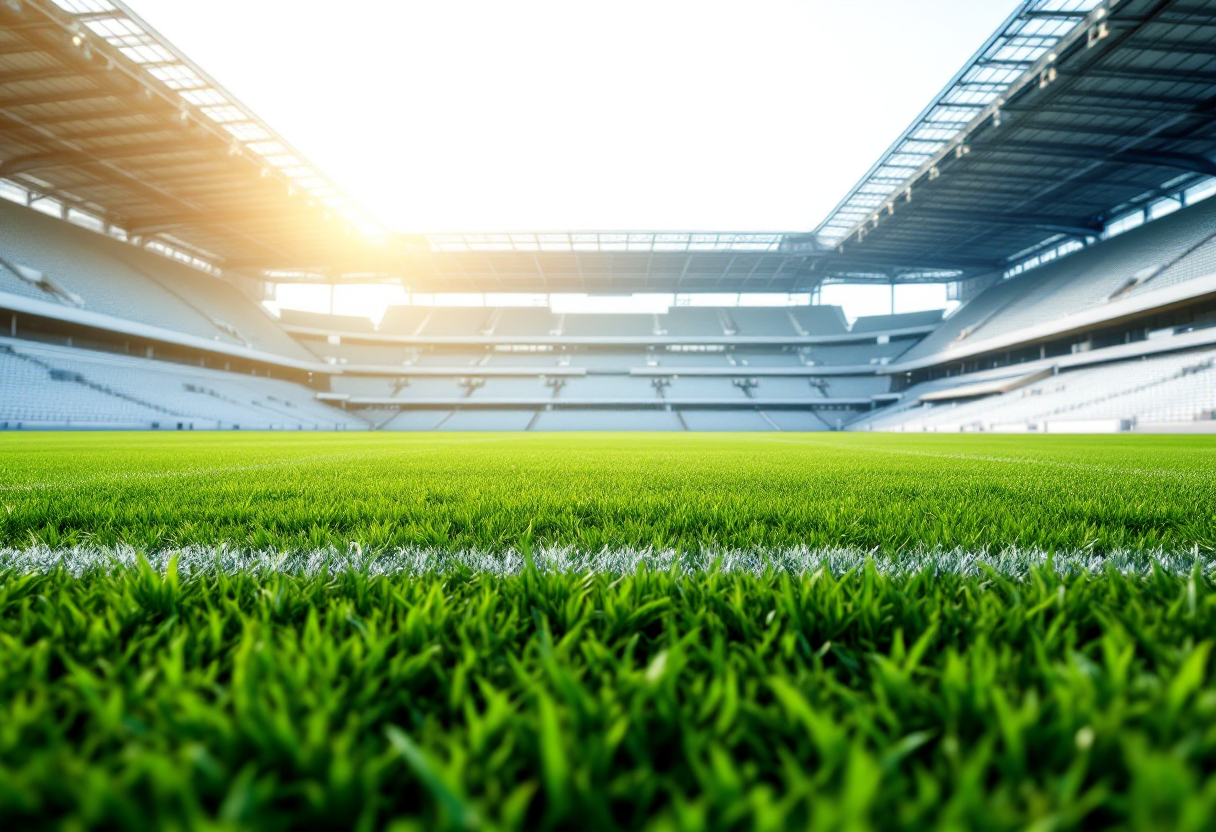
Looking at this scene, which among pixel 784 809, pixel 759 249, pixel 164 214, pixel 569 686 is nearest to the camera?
pixel 784 809

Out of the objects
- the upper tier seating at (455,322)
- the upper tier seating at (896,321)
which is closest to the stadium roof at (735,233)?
the upper tier seating at (896,321)

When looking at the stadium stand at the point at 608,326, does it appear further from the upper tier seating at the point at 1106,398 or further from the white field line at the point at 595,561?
the white field line at the point at 595,561

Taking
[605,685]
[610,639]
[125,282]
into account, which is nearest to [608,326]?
[125,282]

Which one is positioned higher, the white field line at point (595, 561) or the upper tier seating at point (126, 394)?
the upper tier seating at point (126, 394)

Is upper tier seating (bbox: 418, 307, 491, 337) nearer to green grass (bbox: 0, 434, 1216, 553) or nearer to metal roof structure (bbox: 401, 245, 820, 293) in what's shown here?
metal roof structure (bbox: 401, 245, 820, 293)

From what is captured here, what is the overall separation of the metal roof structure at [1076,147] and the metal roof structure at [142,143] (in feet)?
90.1

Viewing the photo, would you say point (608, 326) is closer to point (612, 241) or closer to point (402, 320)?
point (612, 241)

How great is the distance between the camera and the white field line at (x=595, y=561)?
147 centimetres

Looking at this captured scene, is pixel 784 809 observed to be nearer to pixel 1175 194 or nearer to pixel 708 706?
pixel 708 706

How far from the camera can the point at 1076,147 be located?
21.4 m

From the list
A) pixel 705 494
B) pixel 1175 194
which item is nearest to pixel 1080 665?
pixel 705 494

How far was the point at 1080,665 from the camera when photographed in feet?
2.35

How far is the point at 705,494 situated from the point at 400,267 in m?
41.3

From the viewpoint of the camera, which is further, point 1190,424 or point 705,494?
point 1190,424
